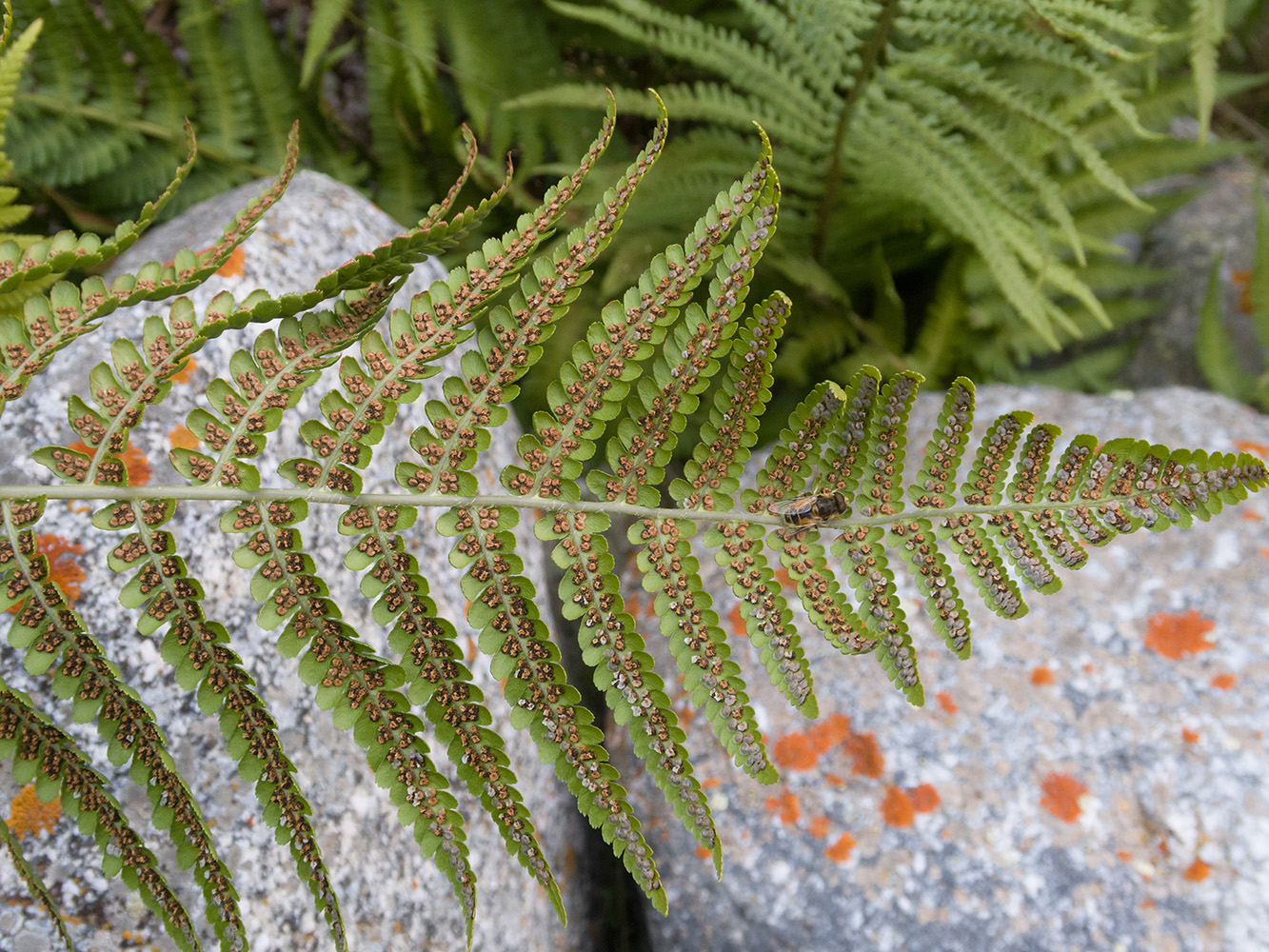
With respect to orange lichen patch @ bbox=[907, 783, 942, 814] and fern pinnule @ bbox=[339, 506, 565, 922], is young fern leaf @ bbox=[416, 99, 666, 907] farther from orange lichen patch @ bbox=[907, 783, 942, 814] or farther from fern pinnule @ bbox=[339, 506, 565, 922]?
orange lichen patch @ bbox=[907, 783, 942, 814]

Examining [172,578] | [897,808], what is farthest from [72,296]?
[897,808]

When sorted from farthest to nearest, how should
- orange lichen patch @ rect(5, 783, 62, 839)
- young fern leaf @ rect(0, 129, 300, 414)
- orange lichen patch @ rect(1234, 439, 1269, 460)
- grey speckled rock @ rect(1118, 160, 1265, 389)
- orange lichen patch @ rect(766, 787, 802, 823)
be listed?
grey speckled rock @ rect(1118, 160, 1265, 389)
orange lichen patch @ rect(1234, 439, 1269, 460)
orange lichen patch @ rect(766, 787, 802, 823)
orange lichen patch @ rect(5, 783, 62, 839)
young fern leaf @ rect(0, 129, 300, 414)

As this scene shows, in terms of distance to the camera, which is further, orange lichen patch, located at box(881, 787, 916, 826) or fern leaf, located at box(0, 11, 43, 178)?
orange lichen patch, located at box(881, 787, 916, 826)

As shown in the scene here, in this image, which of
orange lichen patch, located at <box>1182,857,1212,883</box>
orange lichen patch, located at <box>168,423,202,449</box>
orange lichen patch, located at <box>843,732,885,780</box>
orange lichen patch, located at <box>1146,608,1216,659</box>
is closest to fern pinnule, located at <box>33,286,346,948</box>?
orange lichen patch, located at <box>168,423,202,449</box>

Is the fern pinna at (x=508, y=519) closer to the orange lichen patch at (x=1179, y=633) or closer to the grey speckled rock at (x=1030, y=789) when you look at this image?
the grey speckled rock at (x=1030, y=789)

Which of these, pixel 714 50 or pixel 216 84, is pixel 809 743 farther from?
pixel 216 84

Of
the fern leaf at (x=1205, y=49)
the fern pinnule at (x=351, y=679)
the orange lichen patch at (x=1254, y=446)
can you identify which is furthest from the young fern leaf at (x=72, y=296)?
the orange lichen patch at (x=1254, y=446)

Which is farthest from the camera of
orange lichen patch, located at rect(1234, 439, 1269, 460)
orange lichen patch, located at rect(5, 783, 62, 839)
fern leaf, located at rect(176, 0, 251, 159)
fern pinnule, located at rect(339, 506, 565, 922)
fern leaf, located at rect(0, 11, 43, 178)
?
fern leaf, located at rect(176, 0, 251, 159)

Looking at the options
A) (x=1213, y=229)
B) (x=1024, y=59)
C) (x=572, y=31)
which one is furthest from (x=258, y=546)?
(x=1213, y=229)
